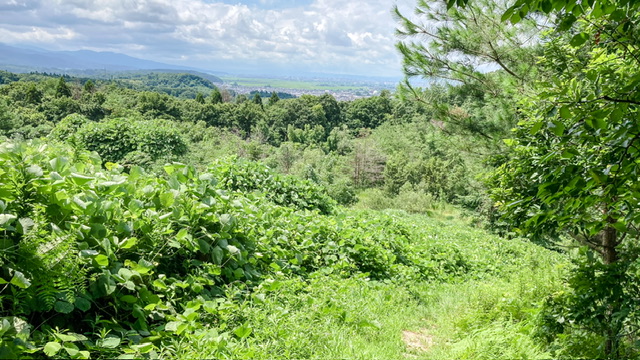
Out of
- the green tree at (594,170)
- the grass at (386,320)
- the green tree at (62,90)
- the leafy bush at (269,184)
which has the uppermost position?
the green tree at (62,90)

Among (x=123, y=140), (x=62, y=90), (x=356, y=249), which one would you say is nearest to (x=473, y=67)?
(x=356, y=249)

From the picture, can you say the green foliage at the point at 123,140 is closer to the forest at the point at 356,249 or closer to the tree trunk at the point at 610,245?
the forest at the point at 356,249

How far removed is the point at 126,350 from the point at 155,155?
31.5 ft

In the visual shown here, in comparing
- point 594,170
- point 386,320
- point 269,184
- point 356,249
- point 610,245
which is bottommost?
point 386,320

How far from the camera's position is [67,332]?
1.98m

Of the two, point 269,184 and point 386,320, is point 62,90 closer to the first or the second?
point 269,184

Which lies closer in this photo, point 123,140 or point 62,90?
point 123,140

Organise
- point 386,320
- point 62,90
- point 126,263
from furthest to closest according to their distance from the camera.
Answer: point 62,90, point 386,320, point 126,263

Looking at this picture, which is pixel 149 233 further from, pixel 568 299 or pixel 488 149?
pixel 488 149

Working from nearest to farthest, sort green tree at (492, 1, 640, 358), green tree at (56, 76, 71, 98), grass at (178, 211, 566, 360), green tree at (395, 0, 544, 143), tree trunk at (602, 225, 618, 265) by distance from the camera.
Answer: green tree at (492, 1, 640, 358) → grass at (178, 211, 566, 360) → tree trunk at (602, 225, 618, 265) → green tree at (395, 0, 544, 143) → green tree at (56, 76, 71, 98)

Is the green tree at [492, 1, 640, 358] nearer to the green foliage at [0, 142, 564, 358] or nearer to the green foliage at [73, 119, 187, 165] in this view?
the green foliage at [0, 142, 564, 358]

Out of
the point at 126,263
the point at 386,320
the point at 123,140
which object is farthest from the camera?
the point at 123,140

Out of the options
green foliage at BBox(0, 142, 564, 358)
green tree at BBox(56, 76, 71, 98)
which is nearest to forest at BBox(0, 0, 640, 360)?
green foliage at BBox(0, 142, 564, 358)

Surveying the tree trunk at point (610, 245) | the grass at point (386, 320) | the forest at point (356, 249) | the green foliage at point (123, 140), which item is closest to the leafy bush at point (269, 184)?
the forest at point (356, 249)
